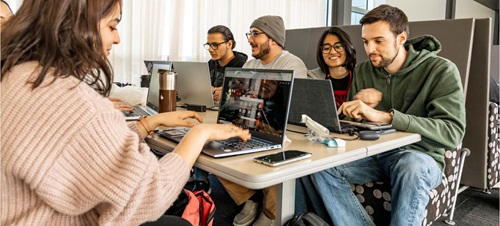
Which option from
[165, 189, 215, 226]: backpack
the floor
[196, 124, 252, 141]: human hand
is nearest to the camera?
[196, 124, 252, 141]: human hand

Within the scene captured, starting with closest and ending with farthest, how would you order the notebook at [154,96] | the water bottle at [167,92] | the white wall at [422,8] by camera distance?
the water bottle at [167,92] < the notebook at [154,96] < the white wall at [422,8]

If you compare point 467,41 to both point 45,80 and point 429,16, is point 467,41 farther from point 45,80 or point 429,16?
point 429,16

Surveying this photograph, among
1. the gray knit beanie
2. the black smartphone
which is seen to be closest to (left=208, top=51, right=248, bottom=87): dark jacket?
the gray knit beanie

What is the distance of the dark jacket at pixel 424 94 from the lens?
1340mm

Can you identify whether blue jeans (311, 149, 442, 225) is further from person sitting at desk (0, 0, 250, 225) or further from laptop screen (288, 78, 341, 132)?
person sitting at desk (0, 0, 250, 225)

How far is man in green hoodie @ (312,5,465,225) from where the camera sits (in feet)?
4.35

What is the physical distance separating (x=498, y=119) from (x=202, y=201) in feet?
5.82

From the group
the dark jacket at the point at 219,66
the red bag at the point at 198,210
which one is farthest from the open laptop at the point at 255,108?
the dark jacket at the point at 219,66

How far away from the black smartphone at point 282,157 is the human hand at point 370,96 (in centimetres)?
77

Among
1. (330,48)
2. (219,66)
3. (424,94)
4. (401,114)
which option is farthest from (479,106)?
(219,66)

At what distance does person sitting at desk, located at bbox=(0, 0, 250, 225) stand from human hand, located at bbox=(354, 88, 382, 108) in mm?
1111

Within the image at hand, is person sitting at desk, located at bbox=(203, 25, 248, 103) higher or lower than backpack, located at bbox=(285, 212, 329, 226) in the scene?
higher

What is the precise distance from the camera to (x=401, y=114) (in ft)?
4.38

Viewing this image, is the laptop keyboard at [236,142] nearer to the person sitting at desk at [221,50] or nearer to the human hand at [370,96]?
the human hand at [370,96]
